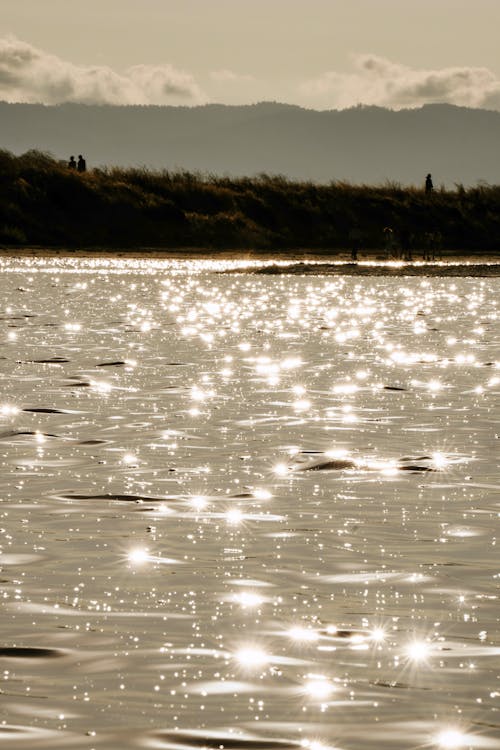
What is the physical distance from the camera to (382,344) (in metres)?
25.3

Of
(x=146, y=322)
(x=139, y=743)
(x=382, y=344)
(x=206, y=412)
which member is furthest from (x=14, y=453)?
(x=146, y=322)

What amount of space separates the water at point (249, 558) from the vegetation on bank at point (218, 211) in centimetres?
5604

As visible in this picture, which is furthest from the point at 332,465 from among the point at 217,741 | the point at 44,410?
the point at 217,741

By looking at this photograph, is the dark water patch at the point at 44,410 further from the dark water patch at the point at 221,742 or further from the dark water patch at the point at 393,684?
the dark water patch at the point at 221,742

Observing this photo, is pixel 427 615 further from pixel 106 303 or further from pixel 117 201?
pixel 117 201

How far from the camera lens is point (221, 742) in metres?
5.64

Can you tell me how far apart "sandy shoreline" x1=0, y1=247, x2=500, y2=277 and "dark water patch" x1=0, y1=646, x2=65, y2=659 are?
5191cm

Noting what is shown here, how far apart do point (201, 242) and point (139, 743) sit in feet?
236

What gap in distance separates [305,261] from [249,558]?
57.7m

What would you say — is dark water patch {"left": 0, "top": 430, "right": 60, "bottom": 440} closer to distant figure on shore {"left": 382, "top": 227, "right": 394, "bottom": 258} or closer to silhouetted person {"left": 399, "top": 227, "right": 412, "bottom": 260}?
distant figure on shore {"left": 382, "top": 227, "right": 394, "bottom": 258}

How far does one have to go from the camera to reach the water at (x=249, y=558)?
5977 millimetres

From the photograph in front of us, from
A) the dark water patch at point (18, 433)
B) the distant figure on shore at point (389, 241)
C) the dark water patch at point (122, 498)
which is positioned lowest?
the dark water patch at point (122, 498)

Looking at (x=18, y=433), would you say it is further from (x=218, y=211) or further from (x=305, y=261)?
(x=218, y=211)

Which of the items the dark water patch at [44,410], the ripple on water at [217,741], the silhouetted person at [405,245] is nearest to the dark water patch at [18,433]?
the dark water patch at [44,410]
